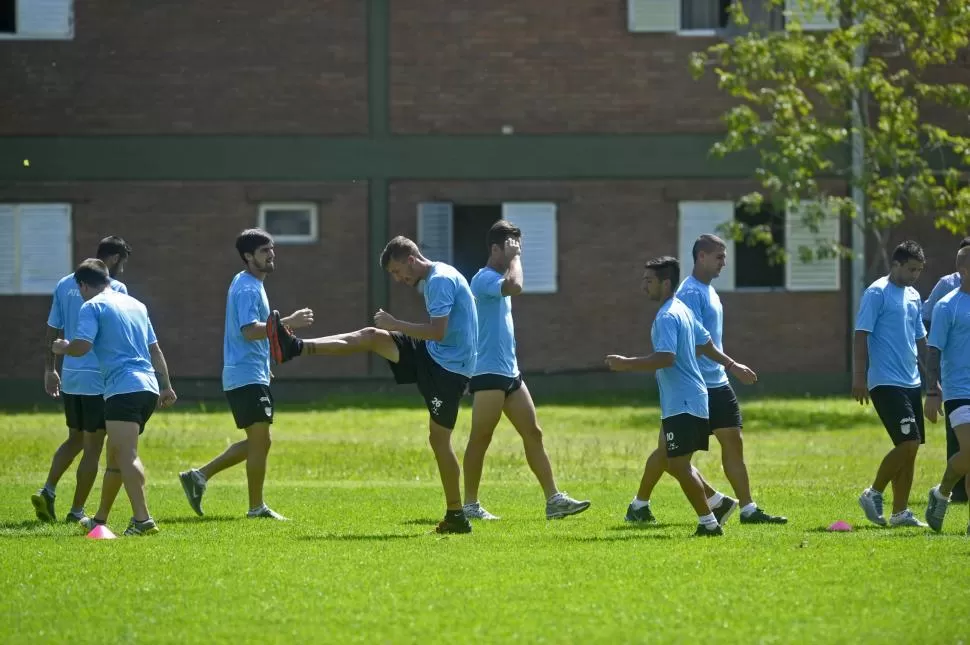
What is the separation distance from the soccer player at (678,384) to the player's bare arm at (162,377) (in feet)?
10.9

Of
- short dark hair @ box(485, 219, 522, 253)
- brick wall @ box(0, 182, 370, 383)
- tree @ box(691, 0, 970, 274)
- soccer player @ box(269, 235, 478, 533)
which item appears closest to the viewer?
soccer player @ box(269, 235, 478, 533)

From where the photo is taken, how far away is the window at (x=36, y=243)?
27047 mm

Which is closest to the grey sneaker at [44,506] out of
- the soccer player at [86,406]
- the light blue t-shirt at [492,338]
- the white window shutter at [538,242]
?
the soccer player at [86,406]

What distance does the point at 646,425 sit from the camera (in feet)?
74.5

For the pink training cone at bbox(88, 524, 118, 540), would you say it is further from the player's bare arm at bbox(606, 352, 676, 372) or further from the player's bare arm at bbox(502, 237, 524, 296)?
the player's bare arm at bbox(606, 352, 676, 372)

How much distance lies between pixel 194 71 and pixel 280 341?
1597 centimetres

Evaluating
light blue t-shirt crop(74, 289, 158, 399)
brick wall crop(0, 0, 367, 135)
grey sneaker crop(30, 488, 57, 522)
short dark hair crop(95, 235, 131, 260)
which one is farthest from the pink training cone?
brick wall crop(0, 0, 367, 135)

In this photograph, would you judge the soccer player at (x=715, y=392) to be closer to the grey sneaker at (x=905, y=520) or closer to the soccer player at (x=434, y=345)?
the grey sneaker at (x=905, y=520)

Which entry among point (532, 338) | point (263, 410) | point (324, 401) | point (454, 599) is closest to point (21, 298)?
point (324, 401)

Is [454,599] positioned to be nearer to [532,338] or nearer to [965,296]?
[965,296]

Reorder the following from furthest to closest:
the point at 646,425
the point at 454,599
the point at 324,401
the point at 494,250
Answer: the point at 324,401 < the point at 646,425 < the point at 494,250 < the point at 454,599

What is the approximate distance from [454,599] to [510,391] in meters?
4.35

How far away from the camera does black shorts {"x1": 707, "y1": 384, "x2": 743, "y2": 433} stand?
12.3m

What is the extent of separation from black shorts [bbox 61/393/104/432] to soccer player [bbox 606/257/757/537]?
3995mm
